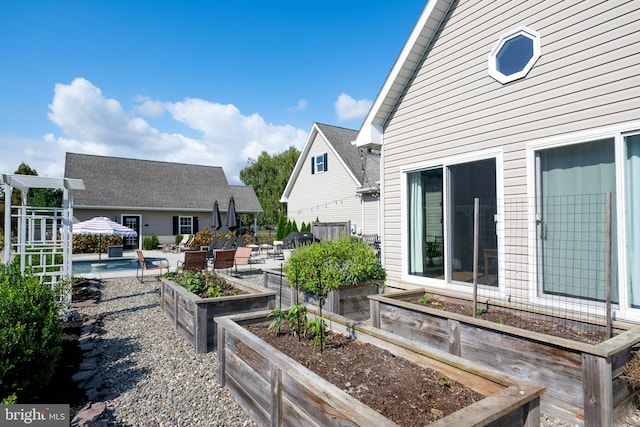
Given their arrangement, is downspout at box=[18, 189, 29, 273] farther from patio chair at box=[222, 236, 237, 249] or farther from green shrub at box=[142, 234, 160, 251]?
green shrub at box=[142, 234, 160, 251]

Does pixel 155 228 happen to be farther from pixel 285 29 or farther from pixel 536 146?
pixel 536 146

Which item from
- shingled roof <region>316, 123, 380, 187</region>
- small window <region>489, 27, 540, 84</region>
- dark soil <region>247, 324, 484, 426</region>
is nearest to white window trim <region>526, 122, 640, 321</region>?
small window <region>489, 27, 540, 84</region>

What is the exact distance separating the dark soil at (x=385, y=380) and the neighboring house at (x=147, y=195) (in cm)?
1840

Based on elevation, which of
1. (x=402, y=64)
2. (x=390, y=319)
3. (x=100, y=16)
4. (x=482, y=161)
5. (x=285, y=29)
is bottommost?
(x=390, y=319)

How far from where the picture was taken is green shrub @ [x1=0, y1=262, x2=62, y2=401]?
252cm

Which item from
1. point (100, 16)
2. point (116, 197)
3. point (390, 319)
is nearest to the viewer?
point (390, 319)

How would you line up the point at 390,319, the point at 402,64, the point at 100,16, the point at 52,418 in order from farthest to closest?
1. the point at 100,16
2. the point at 402,64
3. the point at 390,319
4. the point at 52,418

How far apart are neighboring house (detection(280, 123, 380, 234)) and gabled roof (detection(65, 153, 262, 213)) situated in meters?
6.24

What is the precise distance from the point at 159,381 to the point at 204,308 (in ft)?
3.03

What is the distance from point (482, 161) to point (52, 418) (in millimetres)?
5482

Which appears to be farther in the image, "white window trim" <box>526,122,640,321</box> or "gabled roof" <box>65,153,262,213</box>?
"gabled roof" <box>65,153,262,213</box>

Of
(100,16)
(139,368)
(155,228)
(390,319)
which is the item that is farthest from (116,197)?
(390,319)

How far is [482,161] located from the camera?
4855 mm

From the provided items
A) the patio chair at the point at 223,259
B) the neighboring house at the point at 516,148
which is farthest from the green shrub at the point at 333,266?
the patio chair at the point at 223,259
